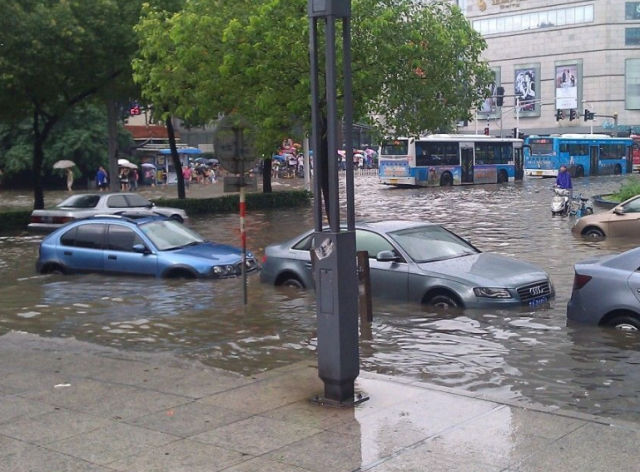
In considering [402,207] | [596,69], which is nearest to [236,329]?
[402,207]

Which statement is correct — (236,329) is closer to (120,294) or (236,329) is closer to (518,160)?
(120,294)

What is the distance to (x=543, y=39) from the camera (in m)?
98.3

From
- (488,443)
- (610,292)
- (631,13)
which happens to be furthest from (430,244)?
(631,13)

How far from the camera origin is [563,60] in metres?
96.4

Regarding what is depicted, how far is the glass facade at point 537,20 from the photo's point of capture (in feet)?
312

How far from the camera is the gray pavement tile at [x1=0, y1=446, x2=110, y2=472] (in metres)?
6.33

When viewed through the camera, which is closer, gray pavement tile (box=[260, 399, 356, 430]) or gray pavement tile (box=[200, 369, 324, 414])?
gray pavement tile (box=[260, 399, 356, 430])

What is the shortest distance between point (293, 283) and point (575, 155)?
49.3m

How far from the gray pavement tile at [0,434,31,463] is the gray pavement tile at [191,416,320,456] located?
1.25 m

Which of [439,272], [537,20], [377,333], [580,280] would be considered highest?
[537,20]

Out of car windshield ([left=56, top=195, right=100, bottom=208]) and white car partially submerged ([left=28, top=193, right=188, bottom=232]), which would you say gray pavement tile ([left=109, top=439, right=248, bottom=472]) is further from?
car windshield ([left=56, top=195, right=100, bottom=208])

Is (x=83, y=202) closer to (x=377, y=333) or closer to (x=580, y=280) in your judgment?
(x=377, y=333)

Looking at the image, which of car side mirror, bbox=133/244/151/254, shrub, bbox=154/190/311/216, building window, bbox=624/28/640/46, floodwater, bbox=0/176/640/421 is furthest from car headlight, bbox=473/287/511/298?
building window, bbox=624/28/640/46

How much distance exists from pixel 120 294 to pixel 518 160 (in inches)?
1855
